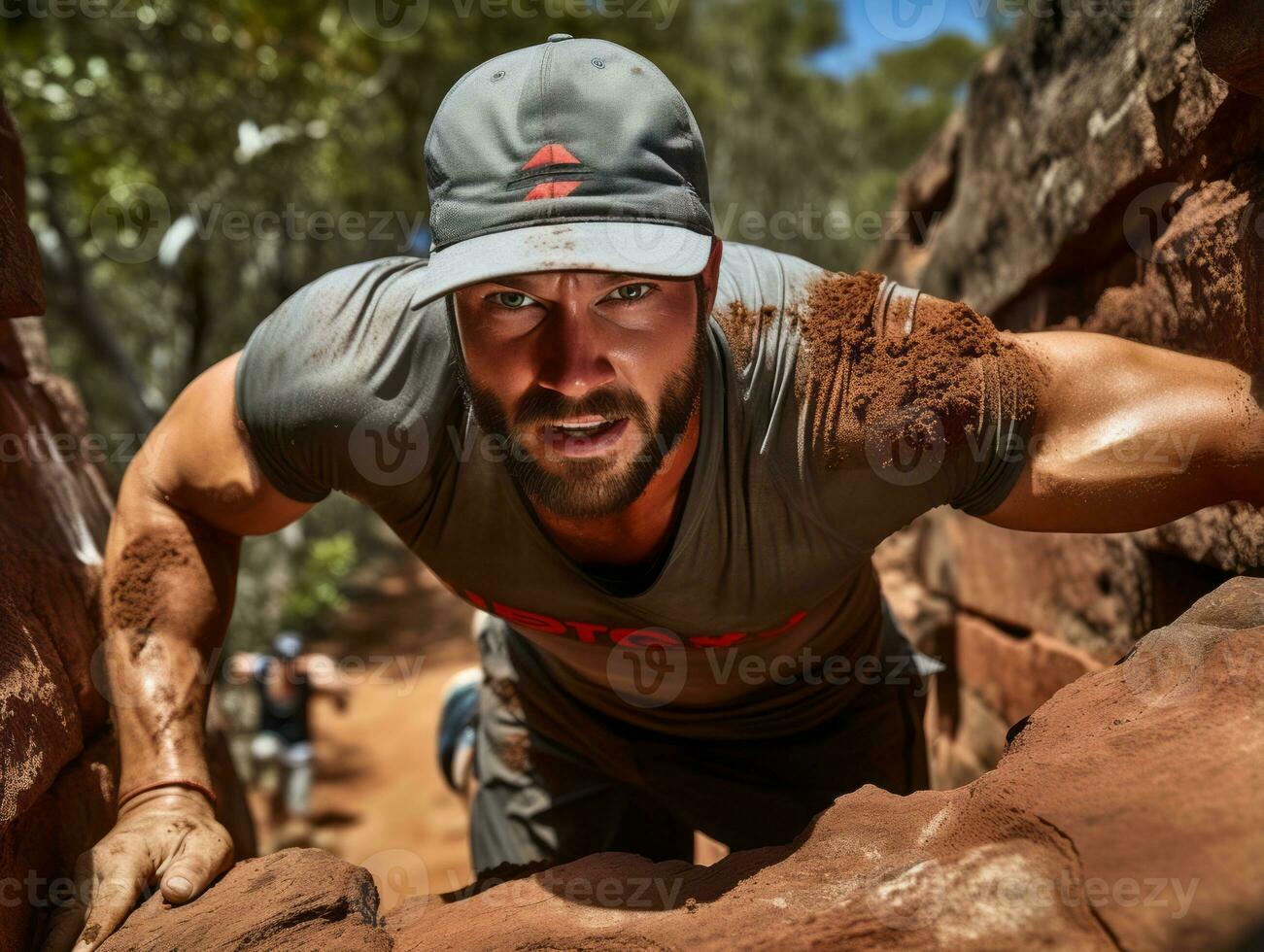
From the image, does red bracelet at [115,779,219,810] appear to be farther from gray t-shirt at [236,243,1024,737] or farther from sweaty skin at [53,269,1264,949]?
gray t-shirt at [236,243,1024,737]

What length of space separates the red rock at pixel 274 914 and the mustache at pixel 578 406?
85 centimetres

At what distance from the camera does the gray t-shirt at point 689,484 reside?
6.26 ft

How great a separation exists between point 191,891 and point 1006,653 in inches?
113

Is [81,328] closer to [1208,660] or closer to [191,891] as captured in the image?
[191,891]

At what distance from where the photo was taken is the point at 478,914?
1.66m

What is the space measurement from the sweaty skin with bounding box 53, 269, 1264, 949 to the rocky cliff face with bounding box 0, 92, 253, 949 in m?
0.08

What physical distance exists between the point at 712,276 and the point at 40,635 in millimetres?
1483

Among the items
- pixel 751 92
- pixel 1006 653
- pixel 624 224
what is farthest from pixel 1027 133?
pixel 751 92

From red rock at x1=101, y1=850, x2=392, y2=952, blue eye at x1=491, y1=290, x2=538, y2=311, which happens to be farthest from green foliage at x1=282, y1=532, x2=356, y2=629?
blue eye at x1=491, y1=290, x2=538, y2=311

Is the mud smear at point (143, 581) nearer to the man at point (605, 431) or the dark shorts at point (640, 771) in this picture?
the man at point (605, 431)

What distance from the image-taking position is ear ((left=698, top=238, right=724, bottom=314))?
1.88 m

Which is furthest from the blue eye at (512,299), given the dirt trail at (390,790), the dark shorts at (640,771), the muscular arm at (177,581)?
the dirt trail at (390,790)

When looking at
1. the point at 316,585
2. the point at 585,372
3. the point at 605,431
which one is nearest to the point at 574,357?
the point at 585,372

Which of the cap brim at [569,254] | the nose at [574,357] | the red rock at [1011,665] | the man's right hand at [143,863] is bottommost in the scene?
the red rock at [1011,665]
